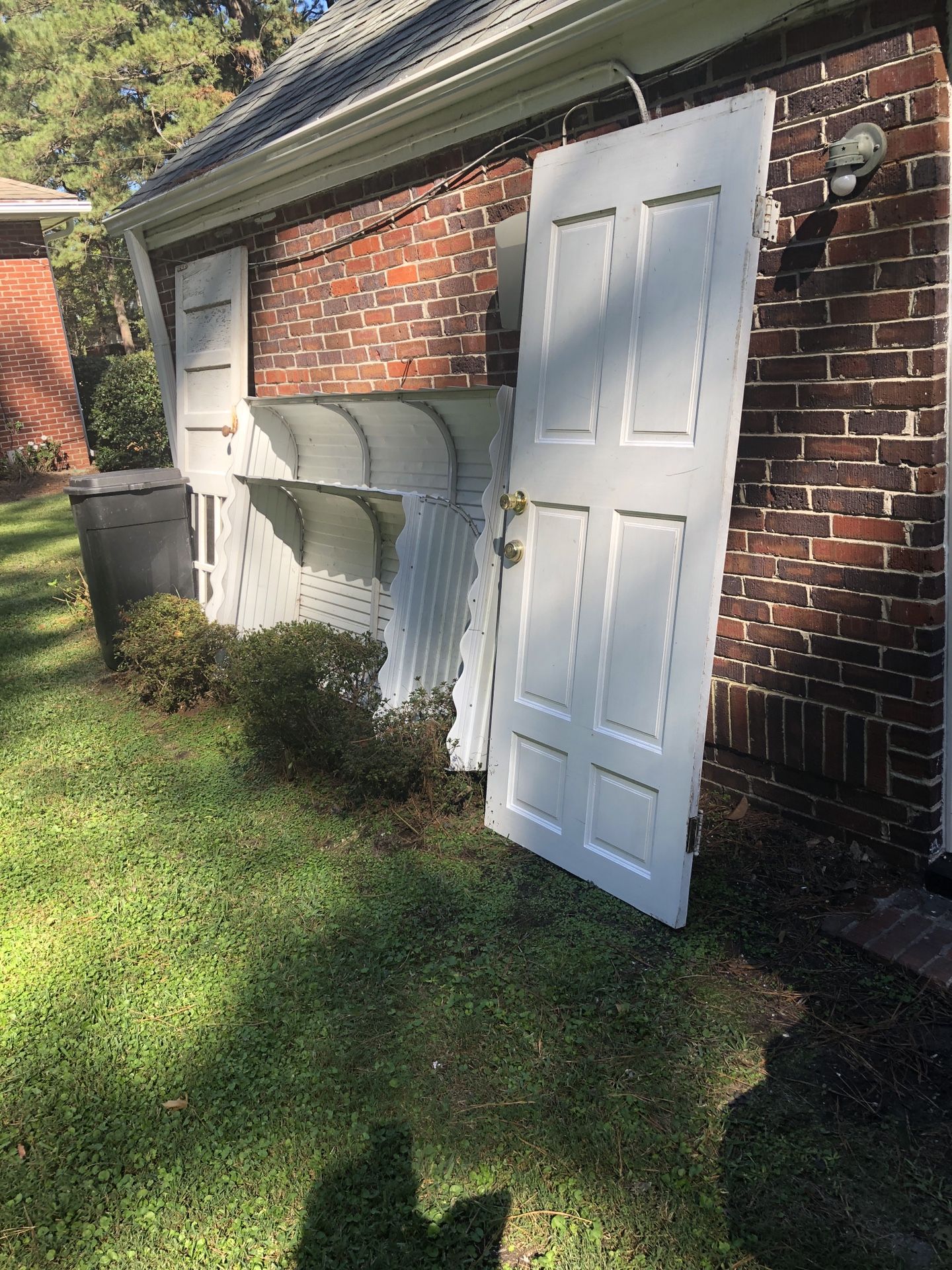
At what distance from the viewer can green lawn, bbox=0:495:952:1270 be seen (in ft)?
6.74

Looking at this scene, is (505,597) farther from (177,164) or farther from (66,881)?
(177,164)

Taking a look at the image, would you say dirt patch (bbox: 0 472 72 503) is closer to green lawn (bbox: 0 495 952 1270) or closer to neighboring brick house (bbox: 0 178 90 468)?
neighboring brick house (bbox: 0 178 90 468)

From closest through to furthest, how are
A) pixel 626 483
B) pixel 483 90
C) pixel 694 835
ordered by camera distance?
pixel 694 835 < pixel 626 483 < pixel 483 90

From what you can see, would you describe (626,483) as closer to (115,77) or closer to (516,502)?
(516,502)

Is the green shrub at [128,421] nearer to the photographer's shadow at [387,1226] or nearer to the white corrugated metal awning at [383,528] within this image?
the white corrugated metal awning at [383,528]

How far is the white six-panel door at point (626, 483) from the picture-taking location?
2.79m

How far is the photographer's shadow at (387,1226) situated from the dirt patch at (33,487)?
1263 centimetres

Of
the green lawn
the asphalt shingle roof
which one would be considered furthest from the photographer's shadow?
the asphalt shingle roof

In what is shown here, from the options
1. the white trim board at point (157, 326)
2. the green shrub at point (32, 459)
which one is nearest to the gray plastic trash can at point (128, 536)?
the white trim board at point (157, 326)

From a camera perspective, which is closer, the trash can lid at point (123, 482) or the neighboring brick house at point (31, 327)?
the trash can lid at point (123, 482)

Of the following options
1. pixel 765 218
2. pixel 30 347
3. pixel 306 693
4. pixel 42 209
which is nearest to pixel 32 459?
pixel 30 347

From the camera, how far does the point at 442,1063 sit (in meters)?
2.54

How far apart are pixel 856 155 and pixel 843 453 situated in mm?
913

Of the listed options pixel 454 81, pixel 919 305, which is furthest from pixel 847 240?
pixel 454 81
